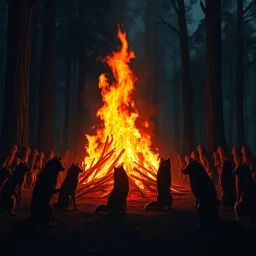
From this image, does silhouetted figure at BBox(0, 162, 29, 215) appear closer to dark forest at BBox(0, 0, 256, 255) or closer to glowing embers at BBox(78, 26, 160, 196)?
dark forest at BBox(0, 0, 256, 255)

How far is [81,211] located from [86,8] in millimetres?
21108

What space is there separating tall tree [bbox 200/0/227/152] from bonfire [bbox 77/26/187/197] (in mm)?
2492

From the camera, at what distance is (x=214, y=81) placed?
13.5 metres

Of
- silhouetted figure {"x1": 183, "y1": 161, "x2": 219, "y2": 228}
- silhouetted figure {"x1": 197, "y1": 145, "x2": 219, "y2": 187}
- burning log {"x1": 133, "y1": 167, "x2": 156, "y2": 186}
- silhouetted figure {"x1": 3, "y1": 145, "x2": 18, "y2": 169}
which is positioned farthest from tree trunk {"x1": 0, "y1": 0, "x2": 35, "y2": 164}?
silhouetted figure {"x1": 183, "y1": 161, "x2": 219, "y2": 228}

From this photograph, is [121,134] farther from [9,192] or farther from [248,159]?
[9,192]

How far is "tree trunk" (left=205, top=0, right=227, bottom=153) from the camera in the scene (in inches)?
522

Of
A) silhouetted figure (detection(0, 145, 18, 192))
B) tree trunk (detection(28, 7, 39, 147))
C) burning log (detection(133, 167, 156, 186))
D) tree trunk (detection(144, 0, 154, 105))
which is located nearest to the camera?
silhouetted figure (detection(0, 145, 18, 192))

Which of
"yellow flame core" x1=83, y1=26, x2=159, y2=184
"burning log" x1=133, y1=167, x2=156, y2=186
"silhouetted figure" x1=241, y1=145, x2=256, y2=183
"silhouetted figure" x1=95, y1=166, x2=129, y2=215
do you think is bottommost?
"silhouetted figure" x1=95, y1=166, x2=129, y2=215

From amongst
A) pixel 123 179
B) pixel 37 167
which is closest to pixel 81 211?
pixel 123 179

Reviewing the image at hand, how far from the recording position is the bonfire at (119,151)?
11.5 m

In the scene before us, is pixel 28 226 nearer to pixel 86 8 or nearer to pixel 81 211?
pixel 81 211

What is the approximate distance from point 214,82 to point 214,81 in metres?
0.04

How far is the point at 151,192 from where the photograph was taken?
1145cm

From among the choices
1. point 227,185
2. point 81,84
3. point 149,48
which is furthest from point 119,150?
point 149,48
